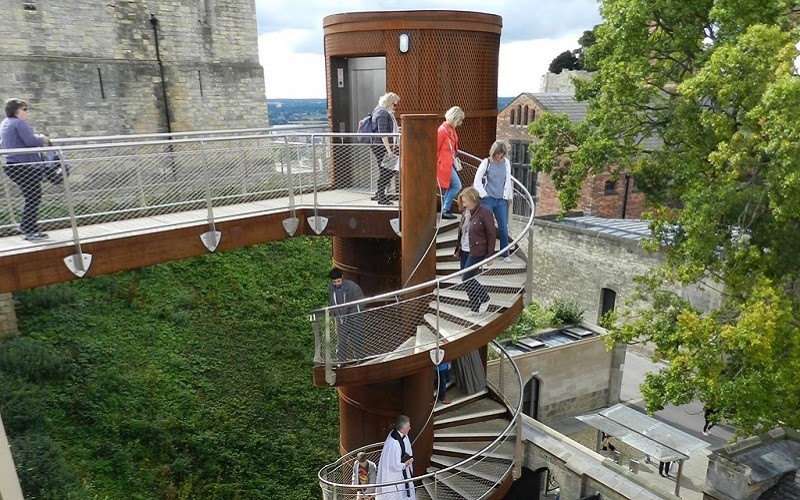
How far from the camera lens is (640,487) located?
9.95 m

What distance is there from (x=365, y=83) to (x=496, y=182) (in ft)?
10.8

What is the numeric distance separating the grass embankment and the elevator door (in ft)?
23.9

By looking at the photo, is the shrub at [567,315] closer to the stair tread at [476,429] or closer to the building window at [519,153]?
the stair tread at [476,429]

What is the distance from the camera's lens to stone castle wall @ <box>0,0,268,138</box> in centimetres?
1767

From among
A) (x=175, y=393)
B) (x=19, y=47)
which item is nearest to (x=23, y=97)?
(x=19, y=47)

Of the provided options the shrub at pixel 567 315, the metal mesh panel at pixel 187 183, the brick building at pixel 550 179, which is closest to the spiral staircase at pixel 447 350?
the metal mesh panel at pixel 187 183

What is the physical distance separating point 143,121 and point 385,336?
56.6ft

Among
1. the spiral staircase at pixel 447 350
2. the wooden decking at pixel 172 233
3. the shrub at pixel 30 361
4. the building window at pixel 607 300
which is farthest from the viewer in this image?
the building window at pixel 607 300

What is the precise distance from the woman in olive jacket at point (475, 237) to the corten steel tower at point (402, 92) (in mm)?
488

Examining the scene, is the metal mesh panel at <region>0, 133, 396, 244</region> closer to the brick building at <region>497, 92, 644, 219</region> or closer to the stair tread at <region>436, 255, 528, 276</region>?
the stair tread at <region>436, 255, 528, 276</region>

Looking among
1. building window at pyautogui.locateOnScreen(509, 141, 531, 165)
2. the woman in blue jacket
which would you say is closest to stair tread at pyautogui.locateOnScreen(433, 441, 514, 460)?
the woman in blue jacket

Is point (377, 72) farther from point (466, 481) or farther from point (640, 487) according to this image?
point (640, 487)

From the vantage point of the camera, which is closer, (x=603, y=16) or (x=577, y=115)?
(x=603, y=16)

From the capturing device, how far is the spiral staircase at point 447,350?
6.66 m
